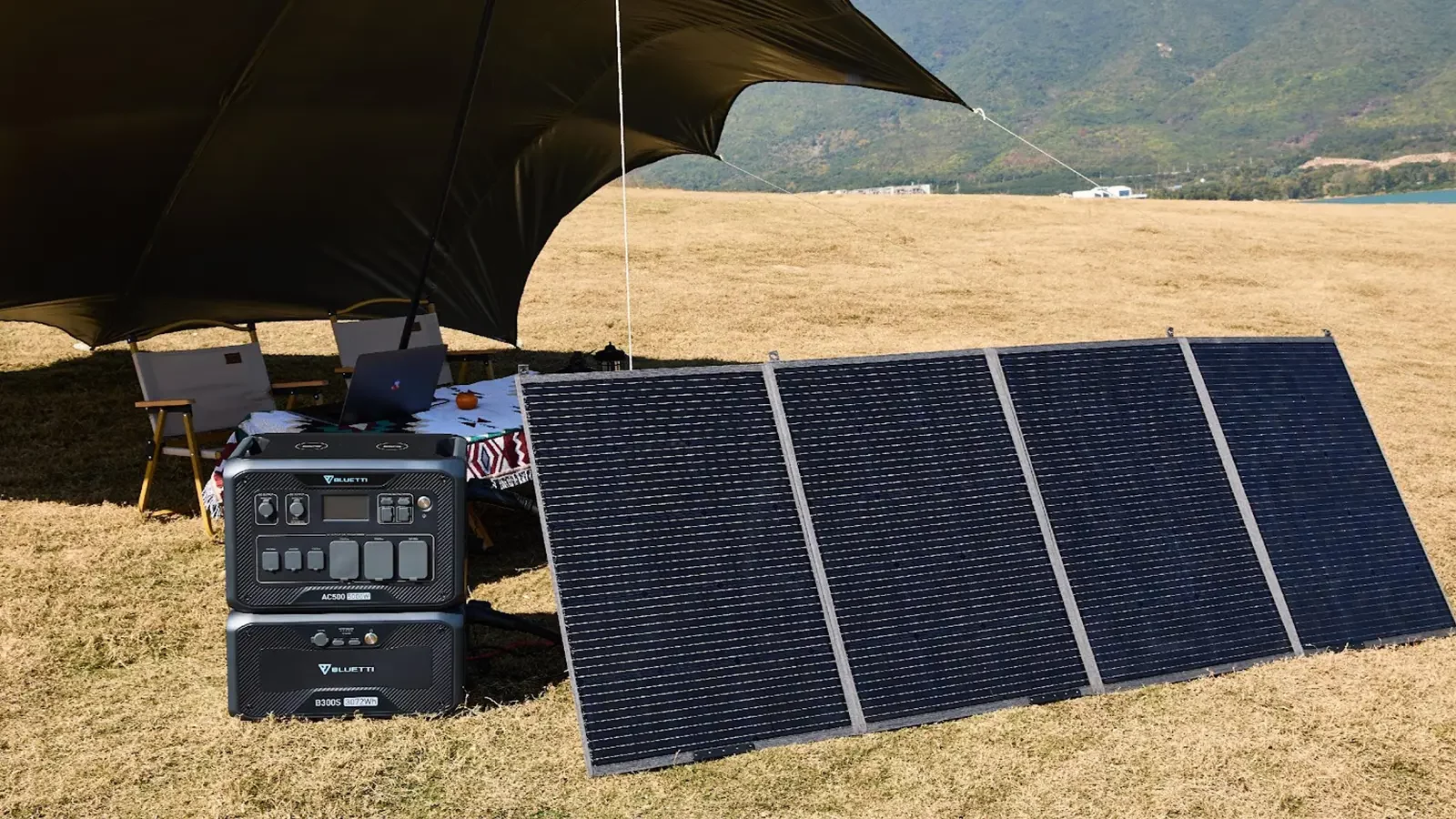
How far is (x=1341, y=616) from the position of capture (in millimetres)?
4668

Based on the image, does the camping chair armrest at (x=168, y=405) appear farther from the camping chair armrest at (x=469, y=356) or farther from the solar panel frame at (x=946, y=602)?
the solar panel frame at (x=946, y=602)

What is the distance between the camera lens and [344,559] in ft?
13.2

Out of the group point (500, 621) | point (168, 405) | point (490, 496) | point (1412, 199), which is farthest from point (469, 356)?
point (1412, 199)

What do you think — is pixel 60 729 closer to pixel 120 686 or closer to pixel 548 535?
pixel 120 686

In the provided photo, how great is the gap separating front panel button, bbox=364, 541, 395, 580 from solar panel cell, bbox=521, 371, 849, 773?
590 mm

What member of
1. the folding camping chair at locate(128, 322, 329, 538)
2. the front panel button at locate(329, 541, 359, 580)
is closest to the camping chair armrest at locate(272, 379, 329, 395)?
the folding camping chair at locate(128, 322, 329, 538)

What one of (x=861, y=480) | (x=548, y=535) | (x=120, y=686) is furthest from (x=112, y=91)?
(x=861, y=480)

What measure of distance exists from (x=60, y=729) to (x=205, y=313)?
235 inches

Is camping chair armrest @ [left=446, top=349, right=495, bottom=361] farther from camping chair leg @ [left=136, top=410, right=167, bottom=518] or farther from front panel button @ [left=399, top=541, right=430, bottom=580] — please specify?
front panel button @ [left=399, top=541, right=430, bottom=580]

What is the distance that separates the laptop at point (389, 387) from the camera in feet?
20.1

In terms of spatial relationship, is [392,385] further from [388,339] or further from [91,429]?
[91,429]

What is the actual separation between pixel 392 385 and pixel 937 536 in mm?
3371

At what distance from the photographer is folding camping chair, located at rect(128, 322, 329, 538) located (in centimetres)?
736

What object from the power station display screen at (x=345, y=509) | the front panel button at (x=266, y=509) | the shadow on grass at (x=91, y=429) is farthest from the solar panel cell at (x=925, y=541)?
the shadow on grass at (x=91, y=429)
